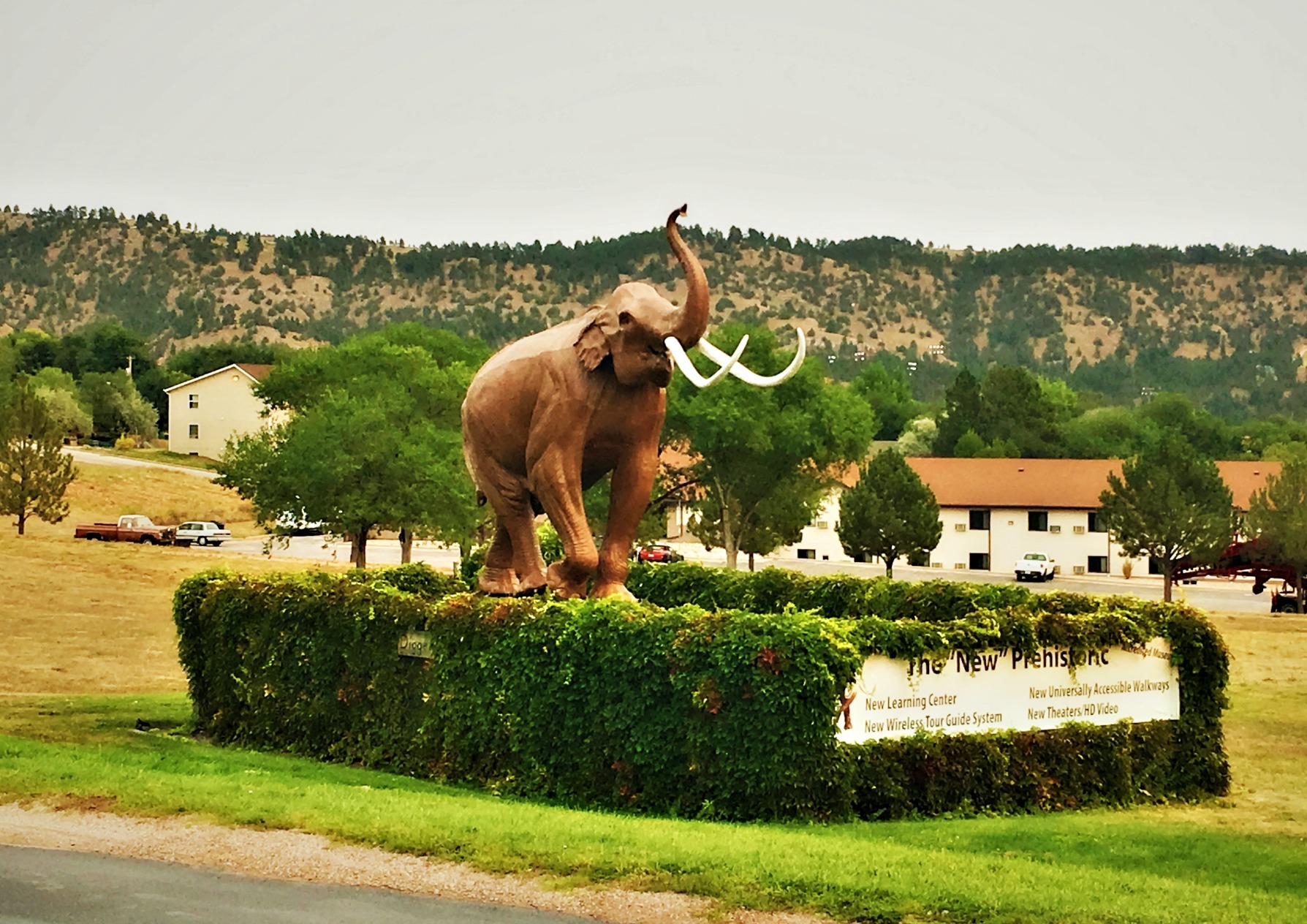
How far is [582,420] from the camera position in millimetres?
15102

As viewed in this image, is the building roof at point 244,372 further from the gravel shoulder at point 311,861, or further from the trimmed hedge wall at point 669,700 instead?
the gravel shoulder at point 311,861

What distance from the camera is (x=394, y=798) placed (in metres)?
12.4

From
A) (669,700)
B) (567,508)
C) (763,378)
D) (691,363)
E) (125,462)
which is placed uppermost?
(125,462)

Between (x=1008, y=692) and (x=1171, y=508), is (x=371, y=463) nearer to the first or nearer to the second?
(x=1171, y=508)

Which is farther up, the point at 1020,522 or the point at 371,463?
the point at 371,463

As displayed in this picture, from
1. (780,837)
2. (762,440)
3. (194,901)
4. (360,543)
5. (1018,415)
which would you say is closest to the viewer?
(194,901)

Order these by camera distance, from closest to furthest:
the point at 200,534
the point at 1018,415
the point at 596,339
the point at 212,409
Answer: the point at 596,339
the point at 200,534
the point at 212,409
the point at 1018,415

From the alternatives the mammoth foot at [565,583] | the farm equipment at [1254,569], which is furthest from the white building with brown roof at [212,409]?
the mammoth foot at [565,583]

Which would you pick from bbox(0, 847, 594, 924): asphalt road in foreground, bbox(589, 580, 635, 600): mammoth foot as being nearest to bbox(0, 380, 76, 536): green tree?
bbox(589, 580, 635, 600): mammoth foot

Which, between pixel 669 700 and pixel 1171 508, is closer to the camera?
pixel 669 700

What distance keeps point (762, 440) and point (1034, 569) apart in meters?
19.7

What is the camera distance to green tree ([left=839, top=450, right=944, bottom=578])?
205 feet

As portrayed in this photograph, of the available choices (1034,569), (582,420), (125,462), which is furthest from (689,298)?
(125,462)

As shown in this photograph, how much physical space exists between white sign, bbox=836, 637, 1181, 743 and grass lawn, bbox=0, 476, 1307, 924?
2.58ft
